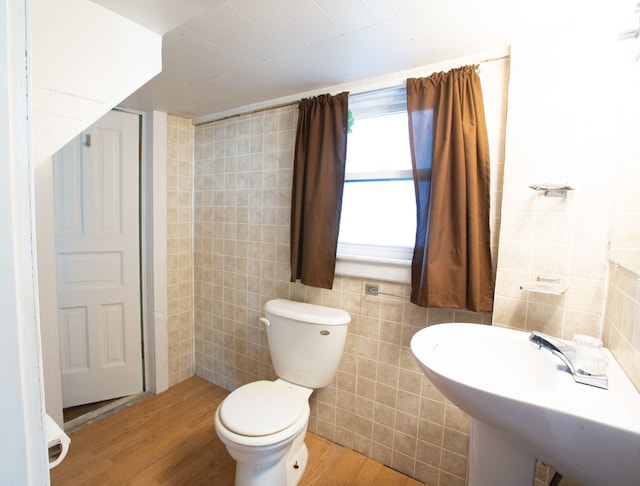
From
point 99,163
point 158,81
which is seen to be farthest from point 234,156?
point 99,163

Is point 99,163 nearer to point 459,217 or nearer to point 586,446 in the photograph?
point 459,217

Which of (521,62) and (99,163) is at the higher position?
(521,62)

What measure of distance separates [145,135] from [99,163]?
0.37 metres

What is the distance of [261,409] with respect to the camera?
1.28 metres

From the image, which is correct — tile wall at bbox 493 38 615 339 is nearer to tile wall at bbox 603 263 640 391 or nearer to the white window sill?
tile wall at bbox 603 263 640 391

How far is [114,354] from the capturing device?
83.9 inches

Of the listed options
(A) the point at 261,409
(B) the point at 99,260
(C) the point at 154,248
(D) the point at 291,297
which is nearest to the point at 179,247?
(C) the point at 154,248

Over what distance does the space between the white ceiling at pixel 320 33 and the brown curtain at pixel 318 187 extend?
190 mm

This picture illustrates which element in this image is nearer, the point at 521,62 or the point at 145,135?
→ the point at 521,62

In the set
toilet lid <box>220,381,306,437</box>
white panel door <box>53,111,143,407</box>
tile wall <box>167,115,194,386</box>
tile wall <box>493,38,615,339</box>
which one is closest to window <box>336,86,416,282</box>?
tile wall <box>493,38,615,339</box>

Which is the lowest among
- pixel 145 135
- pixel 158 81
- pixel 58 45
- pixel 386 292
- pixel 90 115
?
pixel 386 292

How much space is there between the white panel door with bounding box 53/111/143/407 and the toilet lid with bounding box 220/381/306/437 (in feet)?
4.32

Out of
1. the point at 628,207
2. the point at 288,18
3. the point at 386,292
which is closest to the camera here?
the point at 628,207

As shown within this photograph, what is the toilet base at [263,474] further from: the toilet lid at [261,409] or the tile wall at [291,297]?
the tile wall at [291,297]
